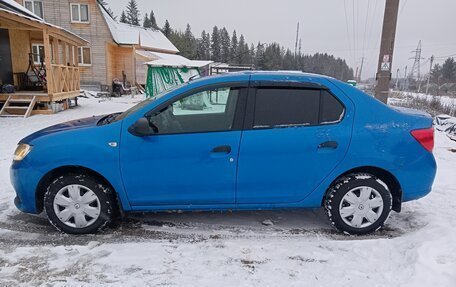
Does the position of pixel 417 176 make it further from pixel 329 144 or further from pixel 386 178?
pixel 329 144

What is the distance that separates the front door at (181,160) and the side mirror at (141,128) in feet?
0.13

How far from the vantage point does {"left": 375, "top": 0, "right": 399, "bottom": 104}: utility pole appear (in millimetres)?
7176

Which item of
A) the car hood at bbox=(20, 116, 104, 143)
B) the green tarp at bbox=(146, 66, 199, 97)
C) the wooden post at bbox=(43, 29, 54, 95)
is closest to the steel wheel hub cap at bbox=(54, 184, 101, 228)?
the car hood at bbox=(20, 116, 104, 143)

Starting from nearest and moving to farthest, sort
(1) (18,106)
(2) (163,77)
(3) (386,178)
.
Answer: (3) (386,178) → (1) (18,106) → (2) (163,77)

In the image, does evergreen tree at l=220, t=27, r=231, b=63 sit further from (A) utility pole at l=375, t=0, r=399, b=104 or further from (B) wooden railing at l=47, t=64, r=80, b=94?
(A) utility pole at l=375, t=0, r=399, b=104

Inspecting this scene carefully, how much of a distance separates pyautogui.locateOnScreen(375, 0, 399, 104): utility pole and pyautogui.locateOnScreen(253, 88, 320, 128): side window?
4766mm

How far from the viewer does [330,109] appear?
3.43m

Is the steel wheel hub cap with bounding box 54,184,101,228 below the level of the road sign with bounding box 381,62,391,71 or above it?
below

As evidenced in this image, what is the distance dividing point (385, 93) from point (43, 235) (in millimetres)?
7014

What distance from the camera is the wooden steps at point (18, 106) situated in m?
11.7

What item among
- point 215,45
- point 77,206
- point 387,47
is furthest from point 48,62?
point 215,45

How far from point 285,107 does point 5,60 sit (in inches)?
601

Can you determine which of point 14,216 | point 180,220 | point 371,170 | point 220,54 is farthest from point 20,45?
point 220,54

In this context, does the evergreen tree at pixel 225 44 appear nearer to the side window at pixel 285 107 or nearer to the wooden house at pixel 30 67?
the wooden house at pixel 30 67
